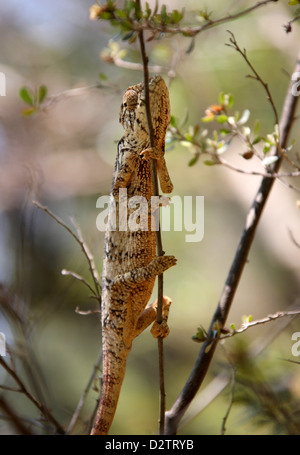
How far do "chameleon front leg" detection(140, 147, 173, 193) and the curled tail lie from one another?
66 cm

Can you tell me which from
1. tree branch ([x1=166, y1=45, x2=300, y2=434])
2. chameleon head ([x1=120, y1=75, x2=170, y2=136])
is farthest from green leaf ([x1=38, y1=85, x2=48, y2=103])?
tree branch ([x1=166, y1=45, x2=300, y2=434])

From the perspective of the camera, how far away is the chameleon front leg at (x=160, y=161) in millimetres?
1559

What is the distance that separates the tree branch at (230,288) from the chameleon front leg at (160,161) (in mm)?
430

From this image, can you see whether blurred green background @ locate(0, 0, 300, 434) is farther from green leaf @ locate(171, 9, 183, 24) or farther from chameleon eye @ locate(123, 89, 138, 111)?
green leaf @ locate(171, 9, 183, 24)

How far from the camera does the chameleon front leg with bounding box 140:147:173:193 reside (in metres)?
1.56

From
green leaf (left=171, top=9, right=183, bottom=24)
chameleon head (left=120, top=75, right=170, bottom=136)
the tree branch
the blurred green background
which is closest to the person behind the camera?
green leaf (left=171, top=9, right=183, bottom=24)

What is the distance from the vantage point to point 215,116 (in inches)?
80.0

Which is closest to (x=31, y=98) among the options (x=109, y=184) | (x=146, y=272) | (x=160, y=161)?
(x=160, y=161)

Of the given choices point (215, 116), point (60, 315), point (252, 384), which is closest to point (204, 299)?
point (60, 315)

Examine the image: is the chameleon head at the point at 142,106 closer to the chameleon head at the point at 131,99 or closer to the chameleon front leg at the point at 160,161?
the chameleon head at the point at 131,99

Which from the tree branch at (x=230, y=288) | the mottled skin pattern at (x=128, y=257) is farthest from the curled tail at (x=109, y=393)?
the tree branch at (x=230, y=288)

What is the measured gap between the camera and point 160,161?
66.2 inches

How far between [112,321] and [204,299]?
10.8ft

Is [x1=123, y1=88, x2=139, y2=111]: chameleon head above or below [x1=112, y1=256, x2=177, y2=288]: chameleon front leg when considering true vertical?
above
